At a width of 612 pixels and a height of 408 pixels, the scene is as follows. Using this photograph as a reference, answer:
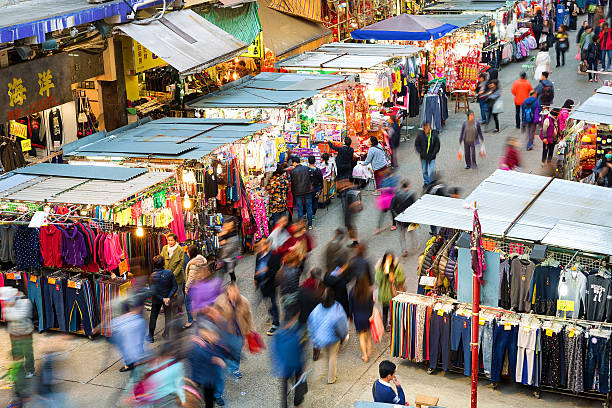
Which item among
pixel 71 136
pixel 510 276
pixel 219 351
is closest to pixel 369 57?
pixel 71 136

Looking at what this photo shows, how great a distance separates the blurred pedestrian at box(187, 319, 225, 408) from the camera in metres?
10.4

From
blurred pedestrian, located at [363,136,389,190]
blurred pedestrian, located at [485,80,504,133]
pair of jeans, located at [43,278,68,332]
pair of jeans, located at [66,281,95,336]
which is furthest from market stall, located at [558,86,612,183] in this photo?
pair of jeans, located at [43,278,68,332]

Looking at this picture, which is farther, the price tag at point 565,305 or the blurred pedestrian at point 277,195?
the blurred pedestrian at point 277,195

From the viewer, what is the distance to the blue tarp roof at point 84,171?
45.9 feet

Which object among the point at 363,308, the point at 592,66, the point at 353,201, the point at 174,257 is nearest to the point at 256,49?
the point at 353,201

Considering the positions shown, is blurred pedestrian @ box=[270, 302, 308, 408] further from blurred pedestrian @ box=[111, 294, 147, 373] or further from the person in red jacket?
the person in red jacket

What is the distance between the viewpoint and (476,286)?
368 inches

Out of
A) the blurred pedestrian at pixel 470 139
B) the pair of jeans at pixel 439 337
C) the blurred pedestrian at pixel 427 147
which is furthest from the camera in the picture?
the blurred pedestrian at pixel 470 139

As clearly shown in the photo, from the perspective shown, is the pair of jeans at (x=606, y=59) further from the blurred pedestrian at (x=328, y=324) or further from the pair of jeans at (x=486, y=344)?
the blurred pedestrian at (x=328, y=324)

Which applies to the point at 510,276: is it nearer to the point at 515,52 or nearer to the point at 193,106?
the point at 193,106

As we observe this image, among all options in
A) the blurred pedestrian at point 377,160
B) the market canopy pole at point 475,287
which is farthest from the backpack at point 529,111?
the market canopy pole at point 475,287

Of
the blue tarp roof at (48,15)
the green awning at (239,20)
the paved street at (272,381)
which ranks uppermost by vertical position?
the blue tarp roof at (48,15)

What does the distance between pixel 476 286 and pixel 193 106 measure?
1044 cm

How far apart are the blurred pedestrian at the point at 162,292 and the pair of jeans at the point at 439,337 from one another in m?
3.55
